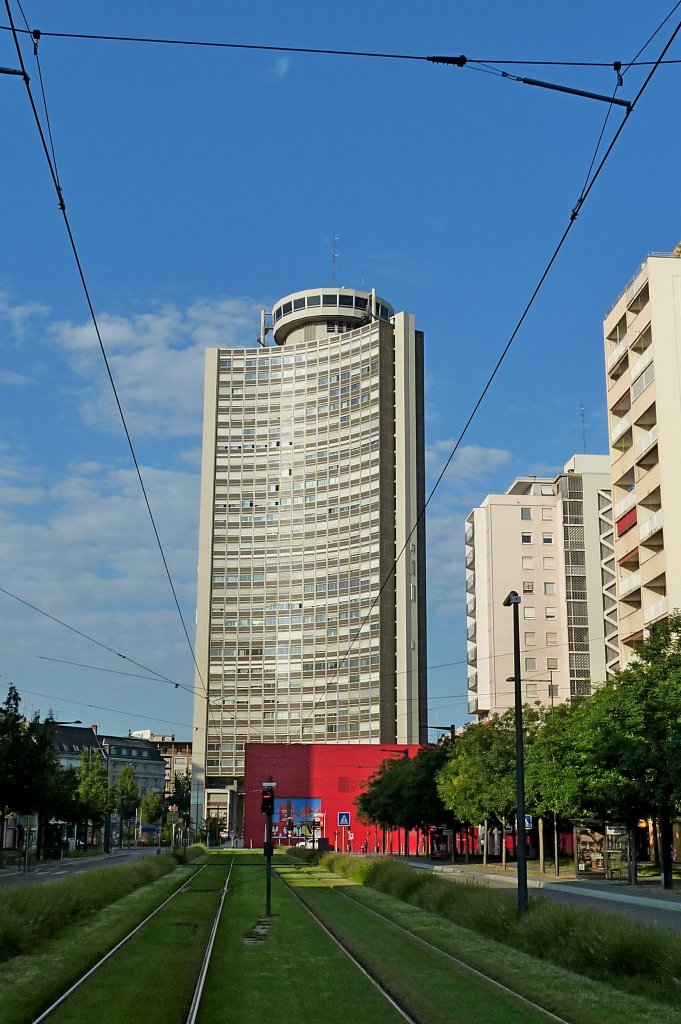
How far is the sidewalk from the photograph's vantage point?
35.5 meters

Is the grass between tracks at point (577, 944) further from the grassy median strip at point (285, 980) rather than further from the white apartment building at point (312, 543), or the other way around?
the white apartment building at point (312, 543)

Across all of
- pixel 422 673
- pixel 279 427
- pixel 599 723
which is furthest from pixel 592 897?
pixel 279 427

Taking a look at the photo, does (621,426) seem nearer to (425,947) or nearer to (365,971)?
Result: (425,947)

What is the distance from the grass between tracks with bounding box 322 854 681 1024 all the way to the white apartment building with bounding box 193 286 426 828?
11689cm

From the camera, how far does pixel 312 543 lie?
155875 mm

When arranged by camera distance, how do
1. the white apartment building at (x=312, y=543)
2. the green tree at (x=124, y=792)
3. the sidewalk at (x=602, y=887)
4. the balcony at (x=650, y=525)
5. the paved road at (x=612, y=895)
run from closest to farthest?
the paved road at (x=612, y=895) < the sidewalk at (x=602, y=887) < the balcony at (x=650, y=525) < the green tree at (x=124, y=792) < the white apartment building at (x=312, y=543)

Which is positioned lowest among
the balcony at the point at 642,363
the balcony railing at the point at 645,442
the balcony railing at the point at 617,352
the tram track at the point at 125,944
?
the tram track at the point at 125,944

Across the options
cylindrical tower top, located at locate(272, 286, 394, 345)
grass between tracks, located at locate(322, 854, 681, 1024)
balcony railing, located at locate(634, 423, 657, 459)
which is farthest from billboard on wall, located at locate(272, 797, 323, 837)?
grass between tracks, located at locate(322, 854, 681, 1024)

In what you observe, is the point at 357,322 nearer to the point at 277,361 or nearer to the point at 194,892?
the point at 277,361

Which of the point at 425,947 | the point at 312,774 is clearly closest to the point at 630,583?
the point at 425,947

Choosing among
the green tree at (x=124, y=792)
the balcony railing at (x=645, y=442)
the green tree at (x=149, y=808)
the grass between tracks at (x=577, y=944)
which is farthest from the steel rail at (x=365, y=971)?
the green tree at (x=149, y=808)

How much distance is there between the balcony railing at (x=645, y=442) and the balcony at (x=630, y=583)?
746 centimetres

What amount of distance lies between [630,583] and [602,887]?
3093cm

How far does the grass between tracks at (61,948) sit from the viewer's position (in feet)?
49.0
